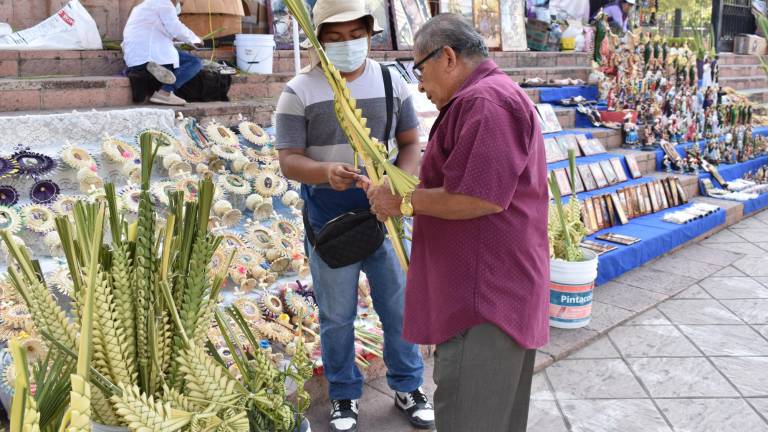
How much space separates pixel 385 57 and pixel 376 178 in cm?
578

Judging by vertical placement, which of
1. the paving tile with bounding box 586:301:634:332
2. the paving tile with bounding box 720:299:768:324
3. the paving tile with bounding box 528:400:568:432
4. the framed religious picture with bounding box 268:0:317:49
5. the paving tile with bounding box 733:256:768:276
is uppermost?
the framed religious picture with bounding box 268:0:317:49

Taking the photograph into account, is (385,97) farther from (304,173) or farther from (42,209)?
(42,209)

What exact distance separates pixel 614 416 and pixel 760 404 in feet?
2.30

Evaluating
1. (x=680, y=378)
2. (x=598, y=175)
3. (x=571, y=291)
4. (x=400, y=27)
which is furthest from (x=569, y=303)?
(x=400, y=27)

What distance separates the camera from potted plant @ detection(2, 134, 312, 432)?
53.1 inches

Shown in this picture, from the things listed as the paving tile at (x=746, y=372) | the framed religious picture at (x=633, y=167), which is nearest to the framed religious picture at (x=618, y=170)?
the framed religious picture at (x=633, y=167)

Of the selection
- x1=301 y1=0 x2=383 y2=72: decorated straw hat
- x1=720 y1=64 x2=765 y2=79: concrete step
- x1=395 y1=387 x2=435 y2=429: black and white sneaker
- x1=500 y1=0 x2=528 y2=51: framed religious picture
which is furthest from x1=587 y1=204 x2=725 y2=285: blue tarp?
x1=720 y1=64 x2=765 y2=79: concrete step

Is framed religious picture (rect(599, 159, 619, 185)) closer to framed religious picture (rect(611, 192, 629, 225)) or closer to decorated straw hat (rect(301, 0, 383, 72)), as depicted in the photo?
framed religious picture (rect(611, 192, 629, 225))

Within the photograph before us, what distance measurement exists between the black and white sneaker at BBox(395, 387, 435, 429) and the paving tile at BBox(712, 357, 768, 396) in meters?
1.58

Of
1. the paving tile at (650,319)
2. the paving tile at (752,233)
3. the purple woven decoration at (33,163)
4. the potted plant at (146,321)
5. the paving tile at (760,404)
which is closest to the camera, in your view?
the potted plant at (146,321)

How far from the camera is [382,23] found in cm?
783

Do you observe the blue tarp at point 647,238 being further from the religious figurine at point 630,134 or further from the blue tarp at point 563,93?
the blue tarp at point 563,93

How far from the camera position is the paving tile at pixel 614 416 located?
289 centimetres

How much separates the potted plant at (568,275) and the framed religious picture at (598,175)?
7.74 ft
